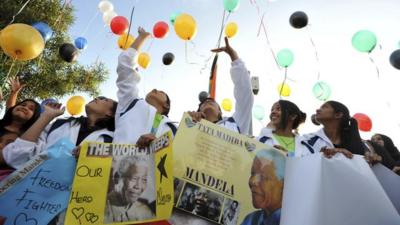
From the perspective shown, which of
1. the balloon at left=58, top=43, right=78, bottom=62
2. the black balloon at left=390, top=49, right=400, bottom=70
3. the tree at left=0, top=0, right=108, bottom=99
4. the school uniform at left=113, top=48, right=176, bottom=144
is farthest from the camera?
the tree at left=0, top=0, right=108, bottom=99

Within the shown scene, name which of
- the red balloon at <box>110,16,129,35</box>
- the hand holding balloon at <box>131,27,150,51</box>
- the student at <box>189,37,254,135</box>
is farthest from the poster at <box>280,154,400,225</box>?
the red balloon at <box>110,16,129,35</box>

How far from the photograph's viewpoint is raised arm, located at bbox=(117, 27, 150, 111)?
2646 millimetres

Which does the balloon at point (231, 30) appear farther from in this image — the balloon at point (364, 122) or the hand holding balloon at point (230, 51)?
the hand holding balloon at point (230, 51)

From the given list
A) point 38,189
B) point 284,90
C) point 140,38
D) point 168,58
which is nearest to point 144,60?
point 168,58

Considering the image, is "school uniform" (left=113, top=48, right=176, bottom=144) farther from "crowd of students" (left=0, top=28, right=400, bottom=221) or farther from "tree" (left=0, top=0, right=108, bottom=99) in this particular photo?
"tree" (left=0, top=0, right=108, bottom=99)

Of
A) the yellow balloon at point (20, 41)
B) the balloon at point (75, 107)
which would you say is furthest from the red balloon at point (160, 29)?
the yellow balloon at point (20, 41)

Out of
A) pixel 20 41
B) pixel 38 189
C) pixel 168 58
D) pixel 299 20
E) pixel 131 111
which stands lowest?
pixel 38 189

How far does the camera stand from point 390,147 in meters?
3.73

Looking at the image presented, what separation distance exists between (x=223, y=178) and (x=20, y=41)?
333 cm

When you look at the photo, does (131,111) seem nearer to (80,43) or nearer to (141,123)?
(141,123)

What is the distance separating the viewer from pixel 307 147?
108 inches

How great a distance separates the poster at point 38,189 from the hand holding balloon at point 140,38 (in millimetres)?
1233

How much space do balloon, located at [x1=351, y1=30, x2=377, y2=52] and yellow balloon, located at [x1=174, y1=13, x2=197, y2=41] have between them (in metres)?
2.66

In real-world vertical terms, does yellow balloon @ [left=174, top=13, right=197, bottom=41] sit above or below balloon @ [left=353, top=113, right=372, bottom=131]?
above
